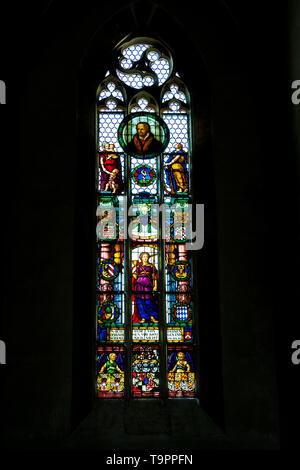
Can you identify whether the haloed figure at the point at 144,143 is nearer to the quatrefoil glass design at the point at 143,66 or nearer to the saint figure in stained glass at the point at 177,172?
the saint figure in stained glass at the point at 177,172

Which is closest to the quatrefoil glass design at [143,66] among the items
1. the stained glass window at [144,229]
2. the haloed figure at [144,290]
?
the stained glass window at [144,229]

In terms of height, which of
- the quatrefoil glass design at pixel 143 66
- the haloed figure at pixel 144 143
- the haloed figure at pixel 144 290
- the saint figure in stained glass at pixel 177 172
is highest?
the quatrefoil glass design at pixel 143 66

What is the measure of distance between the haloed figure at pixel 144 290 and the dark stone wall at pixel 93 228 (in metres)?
0.53

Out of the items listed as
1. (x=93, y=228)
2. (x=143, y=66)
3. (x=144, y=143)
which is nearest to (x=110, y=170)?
(x=144, y=143)

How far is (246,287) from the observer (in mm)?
7191

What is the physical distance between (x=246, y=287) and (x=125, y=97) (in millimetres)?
2993

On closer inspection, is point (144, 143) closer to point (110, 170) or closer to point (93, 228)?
point (110, 170)

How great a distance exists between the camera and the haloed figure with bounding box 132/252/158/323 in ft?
24.6

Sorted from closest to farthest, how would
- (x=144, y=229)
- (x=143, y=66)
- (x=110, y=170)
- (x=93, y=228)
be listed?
(x=93, y=228) < (x=144, y=229) < (x=110, y=170) < (x=143, y=66)

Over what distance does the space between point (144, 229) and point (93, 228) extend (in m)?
0.62

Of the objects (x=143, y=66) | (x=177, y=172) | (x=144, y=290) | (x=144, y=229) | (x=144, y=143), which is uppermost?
(x=143, y=66)

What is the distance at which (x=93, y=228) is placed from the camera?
304 inches

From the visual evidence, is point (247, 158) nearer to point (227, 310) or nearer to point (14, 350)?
point (227, 310)

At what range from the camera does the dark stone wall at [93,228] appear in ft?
22.3
